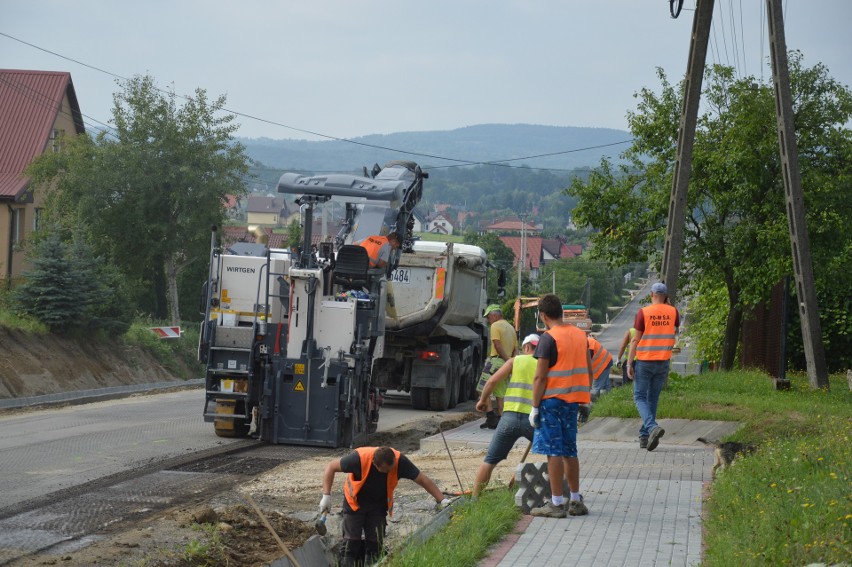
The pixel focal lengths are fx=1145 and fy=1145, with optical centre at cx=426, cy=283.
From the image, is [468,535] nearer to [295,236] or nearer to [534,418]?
[534,418]

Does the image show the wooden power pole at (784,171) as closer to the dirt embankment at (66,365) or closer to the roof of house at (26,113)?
the dirt embankment at (66,365)

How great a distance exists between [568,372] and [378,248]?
8899 millimetres

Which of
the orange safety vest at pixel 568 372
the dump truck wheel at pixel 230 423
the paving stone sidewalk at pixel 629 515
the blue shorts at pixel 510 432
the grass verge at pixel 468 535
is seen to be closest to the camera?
the grass verge at pixel 468 535

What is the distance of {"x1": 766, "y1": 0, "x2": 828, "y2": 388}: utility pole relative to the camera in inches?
771

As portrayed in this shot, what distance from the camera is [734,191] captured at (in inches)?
1028

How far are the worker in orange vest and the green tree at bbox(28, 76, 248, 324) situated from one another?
27268 millimetres

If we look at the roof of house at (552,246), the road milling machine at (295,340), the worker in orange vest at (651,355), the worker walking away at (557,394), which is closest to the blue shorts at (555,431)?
the worker walking away at (557,394)

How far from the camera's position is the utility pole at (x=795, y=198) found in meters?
19.6

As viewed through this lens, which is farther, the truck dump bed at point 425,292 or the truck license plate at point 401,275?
the truck license plate at point 401,275

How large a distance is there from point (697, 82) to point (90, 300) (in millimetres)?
16449

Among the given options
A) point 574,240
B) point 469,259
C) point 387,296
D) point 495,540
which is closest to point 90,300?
point 469,259

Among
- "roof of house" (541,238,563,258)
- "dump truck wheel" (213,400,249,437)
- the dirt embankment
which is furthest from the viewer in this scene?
"roof of house" (541,238,563,258)

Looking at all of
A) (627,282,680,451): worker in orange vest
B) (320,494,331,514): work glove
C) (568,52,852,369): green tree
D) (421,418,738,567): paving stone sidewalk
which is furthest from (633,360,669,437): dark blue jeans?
(568,52,852,369): green tree

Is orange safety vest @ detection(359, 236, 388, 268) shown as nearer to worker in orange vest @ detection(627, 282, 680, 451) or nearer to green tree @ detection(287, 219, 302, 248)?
green tree @ detection(287, 219, 302, 248)
